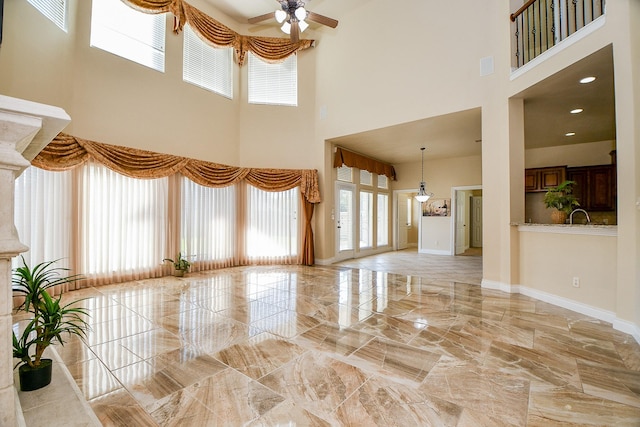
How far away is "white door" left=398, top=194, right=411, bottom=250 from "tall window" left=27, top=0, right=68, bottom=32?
8553mm

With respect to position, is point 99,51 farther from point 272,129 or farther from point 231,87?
point 272,129

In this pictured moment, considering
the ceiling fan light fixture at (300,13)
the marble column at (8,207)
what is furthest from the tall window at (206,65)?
the marble column at (8,207)

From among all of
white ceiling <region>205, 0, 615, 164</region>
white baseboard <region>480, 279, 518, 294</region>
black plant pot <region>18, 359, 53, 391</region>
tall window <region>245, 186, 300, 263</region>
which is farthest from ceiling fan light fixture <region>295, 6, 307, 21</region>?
white baseboard <region>480, 279, 518, 294</region>

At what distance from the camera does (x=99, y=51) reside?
166 inches

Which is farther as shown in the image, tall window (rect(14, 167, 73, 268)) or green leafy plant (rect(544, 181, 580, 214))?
green leafy plant (rect(544, 181, 580, 214))

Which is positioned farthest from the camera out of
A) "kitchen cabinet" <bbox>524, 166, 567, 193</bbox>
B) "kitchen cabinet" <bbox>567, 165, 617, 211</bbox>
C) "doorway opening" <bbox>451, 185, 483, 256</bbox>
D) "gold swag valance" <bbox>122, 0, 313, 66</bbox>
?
"doorway opening" <bbox>451, 185, 483, 256</bbox>

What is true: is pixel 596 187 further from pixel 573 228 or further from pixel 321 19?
pixel 321 19

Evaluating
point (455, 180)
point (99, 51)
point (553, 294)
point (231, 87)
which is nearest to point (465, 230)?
point (455, 180)

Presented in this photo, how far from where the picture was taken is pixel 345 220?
706 cm

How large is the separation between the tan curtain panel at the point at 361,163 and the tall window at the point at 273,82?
62.3 inches

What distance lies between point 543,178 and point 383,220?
409cm

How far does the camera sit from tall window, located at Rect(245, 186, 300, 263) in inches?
241

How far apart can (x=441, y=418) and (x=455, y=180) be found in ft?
24.7

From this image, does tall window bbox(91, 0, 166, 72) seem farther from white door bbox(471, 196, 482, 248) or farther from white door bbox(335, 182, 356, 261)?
white door bbox(471, 196, 482, 248)
